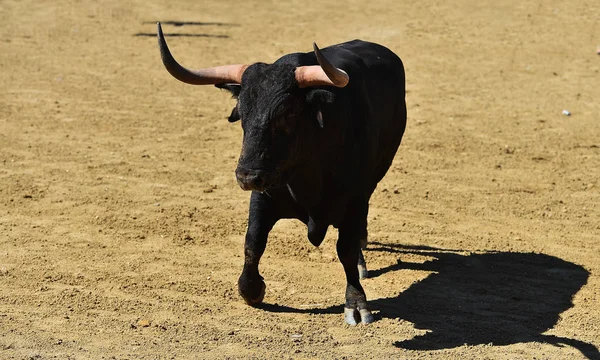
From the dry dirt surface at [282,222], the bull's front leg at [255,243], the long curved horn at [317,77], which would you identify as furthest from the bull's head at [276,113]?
the dry dirt surface at [282,222]

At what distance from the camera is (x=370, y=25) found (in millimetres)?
17750

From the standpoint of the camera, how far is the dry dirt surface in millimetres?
6859

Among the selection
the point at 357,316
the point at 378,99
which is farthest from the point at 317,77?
the point at 357,316

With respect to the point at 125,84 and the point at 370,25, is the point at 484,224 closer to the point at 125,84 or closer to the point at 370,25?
the point at 125,84

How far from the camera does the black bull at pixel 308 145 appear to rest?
6.43 m

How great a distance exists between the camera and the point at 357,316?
7.08 m

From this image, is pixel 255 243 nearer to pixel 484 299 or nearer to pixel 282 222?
pixel 484 299

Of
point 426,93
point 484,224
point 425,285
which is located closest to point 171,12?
point 426,93

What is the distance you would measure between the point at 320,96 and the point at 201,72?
957 mm

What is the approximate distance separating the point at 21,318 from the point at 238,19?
12.6m

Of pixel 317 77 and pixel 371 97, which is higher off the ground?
pixel 317 77

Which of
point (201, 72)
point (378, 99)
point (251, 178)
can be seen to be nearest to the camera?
point (251, 178)

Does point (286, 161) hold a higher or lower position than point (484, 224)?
higher

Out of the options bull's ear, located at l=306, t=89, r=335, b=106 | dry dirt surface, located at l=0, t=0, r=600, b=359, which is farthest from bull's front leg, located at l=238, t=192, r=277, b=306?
bull's ear, located at l=306, t=89, r=335, b=106
